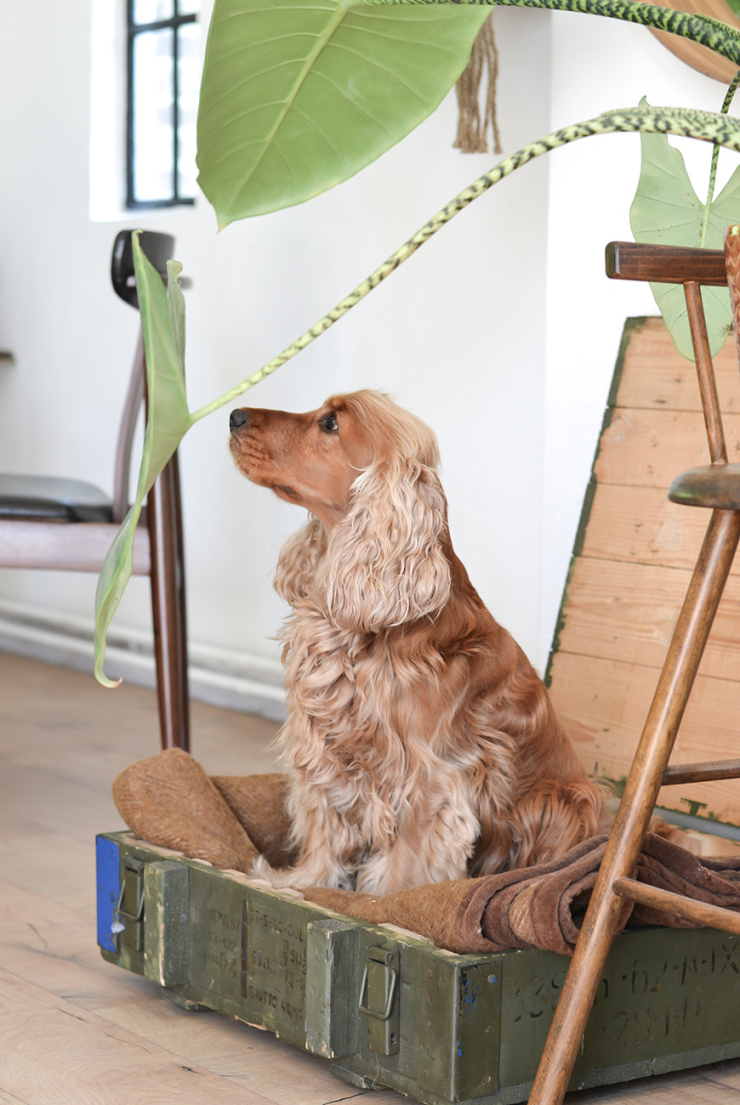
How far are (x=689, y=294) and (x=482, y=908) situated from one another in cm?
62

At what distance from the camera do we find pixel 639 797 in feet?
3.63

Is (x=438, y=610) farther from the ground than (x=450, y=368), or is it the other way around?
(x=450, y=368)

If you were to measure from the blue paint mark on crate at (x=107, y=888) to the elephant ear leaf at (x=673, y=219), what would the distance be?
37.5 inches

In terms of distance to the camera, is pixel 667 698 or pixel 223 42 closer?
pixel 223 42

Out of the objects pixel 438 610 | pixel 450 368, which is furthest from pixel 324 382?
pixel 438 610

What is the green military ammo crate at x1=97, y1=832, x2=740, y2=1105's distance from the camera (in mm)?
1234

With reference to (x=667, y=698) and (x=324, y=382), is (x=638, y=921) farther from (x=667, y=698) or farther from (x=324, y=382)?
(x=324, y=382)

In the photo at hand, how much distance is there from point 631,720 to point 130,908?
0.83 m

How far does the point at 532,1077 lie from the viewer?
50.2 inches

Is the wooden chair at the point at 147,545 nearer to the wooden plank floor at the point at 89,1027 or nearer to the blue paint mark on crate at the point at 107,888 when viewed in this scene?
the wooden plank floor at the point at 89,1027

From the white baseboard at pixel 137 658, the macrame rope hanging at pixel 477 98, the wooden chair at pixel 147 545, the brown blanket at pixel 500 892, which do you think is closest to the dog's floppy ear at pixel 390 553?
the brown blanket at pixel 500 892

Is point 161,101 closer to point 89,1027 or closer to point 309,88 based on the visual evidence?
point 89,1027

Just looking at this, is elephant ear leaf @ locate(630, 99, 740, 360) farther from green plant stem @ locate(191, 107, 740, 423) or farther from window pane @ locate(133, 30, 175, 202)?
A: window pane @ locate(133, 30, 175, 202)

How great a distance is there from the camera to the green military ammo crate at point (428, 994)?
1.23m
